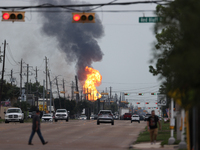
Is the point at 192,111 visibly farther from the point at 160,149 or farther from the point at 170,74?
the point at 160,149

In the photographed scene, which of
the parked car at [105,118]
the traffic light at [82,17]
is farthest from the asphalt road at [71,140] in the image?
the parked car at [105,118]

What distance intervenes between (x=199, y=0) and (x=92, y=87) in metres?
98.7

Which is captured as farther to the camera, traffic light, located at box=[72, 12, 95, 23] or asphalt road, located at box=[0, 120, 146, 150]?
asphalt road, located at box=[0, 120, 146, 150]

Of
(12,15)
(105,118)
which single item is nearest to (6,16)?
(12,15)

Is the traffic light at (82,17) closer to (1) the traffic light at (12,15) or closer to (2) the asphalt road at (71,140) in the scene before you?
(1) the traffic light at (12,15)

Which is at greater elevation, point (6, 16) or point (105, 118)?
point (6, 16)

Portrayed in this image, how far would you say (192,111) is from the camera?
1316cm

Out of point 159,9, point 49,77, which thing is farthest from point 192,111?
point 49,77

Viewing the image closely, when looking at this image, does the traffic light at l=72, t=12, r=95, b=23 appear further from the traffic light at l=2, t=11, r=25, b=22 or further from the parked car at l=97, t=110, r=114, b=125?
the parked car at l=97, t=110, r=114, b=125

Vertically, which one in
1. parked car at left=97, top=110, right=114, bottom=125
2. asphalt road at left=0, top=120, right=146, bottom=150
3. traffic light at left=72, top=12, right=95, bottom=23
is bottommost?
asphalt road at left=0, top=120, right=146, bottom=150

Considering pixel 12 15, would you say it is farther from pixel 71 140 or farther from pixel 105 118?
pixel 105 118

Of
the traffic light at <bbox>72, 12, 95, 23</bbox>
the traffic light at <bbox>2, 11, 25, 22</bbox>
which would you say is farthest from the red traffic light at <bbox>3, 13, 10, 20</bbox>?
the traffic light at <bbox>72, 12, 95, 23</bbox>

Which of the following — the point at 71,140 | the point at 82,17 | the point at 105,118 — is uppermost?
the point at 82,17

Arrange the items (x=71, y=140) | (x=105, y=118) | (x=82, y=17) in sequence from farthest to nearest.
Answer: (x=105, y=118)
(x=71, y=140)
(x=82, y=17)
